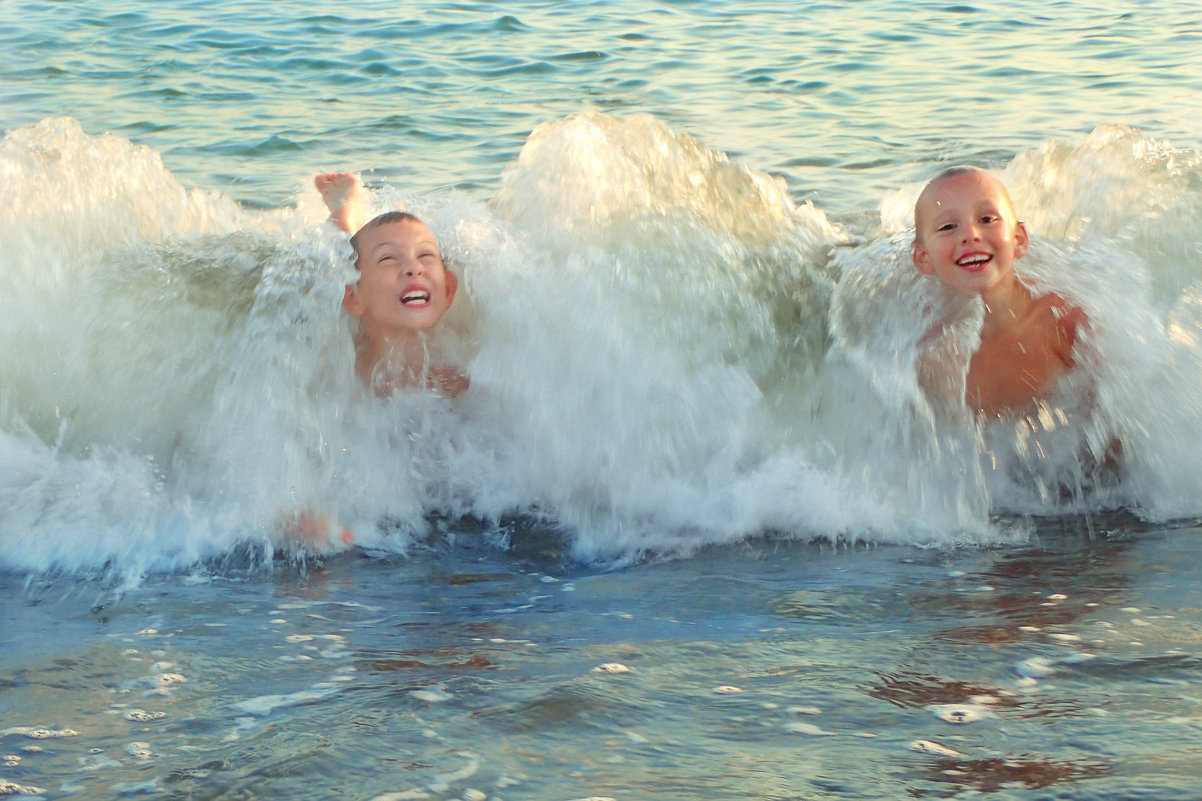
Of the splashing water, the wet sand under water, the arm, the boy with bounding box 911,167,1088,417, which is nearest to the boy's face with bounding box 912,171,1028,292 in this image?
the boy with bounding box 911,167,1088,417

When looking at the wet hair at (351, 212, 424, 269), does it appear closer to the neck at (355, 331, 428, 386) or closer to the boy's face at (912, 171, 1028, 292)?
the neck at (355, 331, 428, 386)

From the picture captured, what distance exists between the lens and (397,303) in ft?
15.0

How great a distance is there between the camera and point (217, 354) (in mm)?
4738

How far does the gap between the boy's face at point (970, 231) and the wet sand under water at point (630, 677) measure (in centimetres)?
109

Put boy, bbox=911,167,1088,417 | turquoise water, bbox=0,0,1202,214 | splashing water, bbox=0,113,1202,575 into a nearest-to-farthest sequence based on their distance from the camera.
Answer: splashing water, bbox=0,113,1202,575, boy, bbox=911,167,1088,417, turquoise water, bbox=0,0,1202,214

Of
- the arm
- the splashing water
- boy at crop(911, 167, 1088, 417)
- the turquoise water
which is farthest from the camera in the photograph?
the turquoise water

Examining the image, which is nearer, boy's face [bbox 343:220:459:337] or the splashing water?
the splashing water

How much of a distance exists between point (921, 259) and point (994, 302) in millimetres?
293

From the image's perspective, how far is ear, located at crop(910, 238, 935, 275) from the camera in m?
4.54

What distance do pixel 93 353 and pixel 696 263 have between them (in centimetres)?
231

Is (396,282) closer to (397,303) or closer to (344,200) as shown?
(397,303)

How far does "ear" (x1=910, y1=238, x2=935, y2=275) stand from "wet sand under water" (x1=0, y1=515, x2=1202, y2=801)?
1.19 m

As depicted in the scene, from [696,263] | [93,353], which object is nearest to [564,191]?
[696,263]

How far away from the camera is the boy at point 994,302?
439 centimetres
